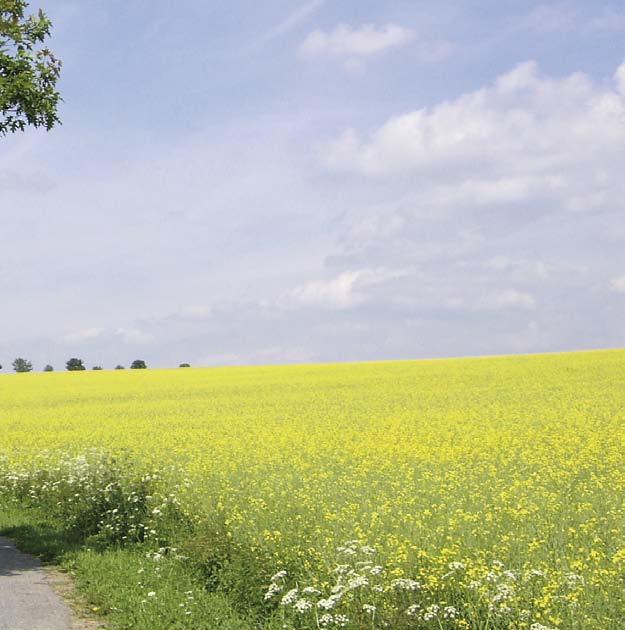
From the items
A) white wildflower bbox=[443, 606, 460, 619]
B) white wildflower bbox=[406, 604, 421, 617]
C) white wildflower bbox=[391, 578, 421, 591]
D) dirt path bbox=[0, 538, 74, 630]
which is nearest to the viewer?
white wildflower bbox=[443, 606, 460, 619]

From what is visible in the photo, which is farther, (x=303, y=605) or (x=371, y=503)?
(x=371, y=503)

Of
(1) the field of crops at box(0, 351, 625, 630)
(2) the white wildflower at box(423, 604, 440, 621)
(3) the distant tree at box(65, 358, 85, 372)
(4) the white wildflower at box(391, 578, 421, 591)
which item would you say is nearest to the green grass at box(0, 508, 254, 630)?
(1) the field of crops at box(0, 351, 625, 630)

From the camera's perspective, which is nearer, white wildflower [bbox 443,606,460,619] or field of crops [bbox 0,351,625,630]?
white wildflower [bbox 443,606,460,619]

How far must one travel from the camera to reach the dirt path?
9.60 metres

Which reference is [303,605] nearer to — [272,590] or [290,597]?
[290,597]

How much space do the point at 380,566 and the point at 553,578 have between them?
163 centimetres

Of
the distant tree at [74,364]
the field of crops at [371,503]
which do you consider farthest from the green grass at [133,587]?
the distant tree at [74,364]

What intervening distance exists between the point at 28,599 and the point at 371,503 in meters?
4.73

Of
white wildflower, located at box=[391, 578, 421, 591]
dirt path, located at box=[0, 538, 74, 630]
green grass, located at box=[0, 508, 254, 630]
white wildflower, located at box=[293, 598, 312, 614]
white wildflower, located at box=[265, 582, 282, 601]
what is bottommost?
dirt path, located at box=[0, 538, 74, 630]

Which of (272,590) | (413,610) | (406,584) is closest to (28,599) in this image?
(272,590)

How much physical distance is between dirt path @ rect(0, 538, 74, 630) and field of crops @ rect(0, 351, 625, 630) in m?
1.09

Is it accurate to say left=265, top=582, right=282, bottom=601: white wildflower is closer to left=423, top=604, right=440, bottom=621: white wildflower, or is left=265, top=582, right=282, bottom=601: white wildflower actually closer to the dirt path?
left=423, top=604, right=440, bottom=621: white wildflower

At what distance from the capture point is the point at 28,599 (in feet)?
35.0

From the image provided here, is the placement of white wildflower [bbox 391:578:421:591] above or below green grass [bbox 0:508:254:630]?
above
